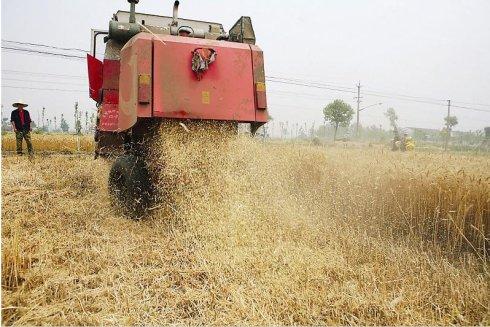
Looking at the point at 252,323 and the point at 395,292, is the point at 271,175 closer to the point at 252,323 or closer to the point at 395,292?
the point at 395,292

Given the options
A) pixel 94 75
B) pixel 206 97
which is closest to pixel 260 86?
pixel 206 97

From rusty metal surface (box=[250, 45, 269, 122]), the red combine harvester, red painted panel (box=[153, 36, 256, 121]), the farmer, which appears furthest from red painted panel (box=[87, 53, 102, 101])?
the farmer

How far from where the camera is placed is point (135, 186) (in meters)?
3.85

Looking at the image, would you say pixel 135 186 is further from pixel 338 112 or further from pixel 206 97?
pixel 338 112

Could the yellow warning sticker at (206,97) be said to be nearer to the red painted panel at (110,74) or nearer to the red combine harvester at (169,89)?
the red combine harvester at (169,89)

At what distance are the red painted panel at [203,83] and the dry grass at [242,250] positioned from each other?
0.26m

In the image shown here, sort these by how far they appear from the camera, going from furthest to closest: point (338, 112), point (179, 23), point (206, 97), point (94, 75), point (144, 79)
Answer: point (338, 112) → point (179, 23) → point (94, 75) → point (206, 97) → point (144, 79)

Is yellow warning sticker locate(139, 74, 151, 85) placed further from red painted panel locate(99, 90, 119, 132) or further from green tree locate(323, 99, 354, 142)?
green tree locate(323, 99, 354, 142)

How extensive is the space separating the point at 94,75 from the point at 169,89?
1.72m

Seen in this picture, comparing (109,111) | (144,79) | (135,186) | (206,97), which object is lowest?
(135,186)

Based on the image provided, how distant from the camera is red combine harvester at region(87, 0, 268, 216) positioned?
3.62 metres

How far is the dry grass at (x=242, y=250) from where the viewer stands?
206 cm

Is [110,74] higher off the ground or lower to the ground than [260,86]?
higher

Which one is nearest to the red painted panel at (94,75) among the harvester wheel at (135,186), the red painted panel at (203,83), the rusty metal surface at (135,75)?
the rusty metal surface at (135,75)
